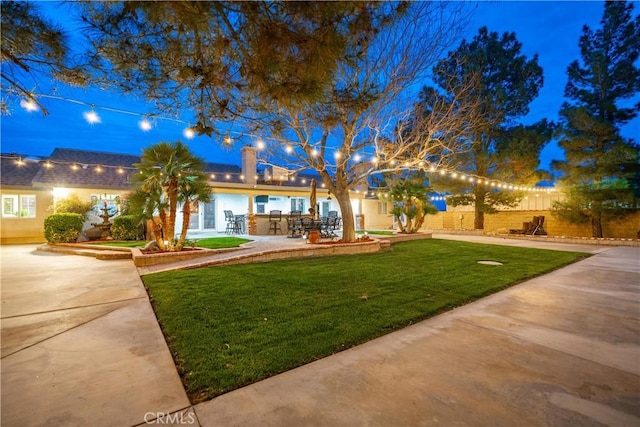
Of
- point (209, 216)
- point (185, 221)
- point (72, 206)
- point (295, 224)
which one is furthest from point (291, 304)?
point (209, 216)

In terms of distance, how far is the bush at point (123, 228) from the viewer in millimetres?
10798

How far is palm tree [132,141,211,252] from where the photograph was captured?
684 cm

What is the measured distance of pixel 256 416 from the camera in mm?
1699

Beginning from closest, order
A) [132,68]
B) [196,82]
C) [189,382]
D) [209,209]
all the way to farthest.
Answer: [189,382]
[132,68]
[196,82]
[209,209]

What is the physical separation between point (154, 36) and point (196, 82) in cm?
59

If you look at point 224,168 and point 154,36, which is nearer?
point 154,36

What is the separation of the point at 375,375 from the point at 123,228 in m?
11.7

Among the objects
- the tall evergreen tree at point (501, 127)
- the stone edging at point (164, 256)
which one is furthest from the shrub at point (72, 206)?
the tall evergreen tree at point (501, 127)

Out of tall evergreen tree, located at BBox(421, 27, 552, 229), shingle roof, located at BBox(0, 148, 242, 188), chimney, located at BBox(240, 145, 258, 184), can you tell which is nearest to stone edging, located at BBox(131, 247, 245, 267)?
shingle roof, located at BBox(0, 148, 242, 188)

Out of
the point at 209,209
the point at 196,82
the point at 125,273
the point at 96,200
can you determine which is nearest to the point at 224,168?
the point at 209,209

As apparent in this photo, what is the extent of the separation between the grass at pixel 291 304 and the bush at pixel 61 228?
7213 millimetres

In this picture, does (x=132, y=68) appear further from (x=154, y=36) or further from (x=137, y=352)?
(x=137, y=352)

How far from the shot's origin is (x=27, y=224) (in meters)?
12.1

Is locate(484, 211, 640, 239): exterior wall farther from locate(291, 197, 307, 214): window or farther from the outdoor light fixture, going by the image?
the outdoor light fixture
